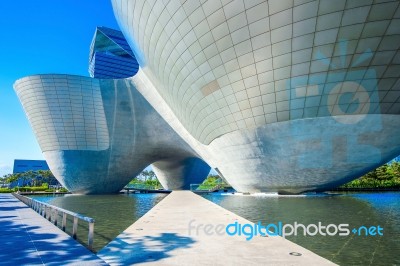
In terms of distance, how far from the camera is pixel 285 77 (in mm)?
18062

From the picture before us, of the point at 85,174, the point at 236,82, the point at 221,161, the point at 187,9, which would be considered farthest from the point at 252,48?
the point at 85,174

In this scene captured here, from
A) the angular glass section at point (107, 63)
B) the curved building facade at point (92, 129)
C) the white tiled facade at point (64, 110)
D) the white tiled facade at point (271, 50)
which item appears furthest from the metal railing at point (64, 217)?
the angular glass section at point (107, 63)

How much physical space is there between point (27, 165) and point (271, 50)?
18087cm

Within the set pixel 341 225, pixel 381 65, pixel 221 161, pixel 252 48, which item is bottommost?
pixel 341 225

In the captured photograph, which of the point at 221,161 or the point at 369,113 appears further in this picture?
the point at 221,161

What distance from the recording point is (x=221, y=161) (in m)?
28.0

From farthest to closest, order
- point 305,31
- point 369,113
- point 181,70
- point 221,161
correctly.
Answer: point 221,161
point 181,70
point 369,113
point 305,31

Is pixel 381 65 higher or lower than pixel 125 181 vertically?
higher

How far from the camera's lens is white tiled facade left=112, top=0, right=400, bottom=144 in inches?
588

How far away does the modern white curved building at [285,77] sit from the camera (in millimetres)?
15328

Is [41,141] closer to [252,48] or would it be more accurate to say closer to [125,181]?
[125,181]

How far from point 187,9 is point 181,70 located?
18.1ft

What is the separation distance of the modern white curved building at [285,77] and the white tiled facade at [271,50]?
0.20ft

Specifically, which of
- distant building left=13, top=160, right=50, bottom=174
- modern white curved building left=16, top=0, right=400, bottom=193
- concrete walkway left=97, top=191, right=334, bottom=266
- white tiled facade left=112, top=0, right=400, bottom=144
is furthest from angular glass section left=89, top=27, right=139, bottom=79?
concrete walkway left=97, top=191, right=334, bottom=266
